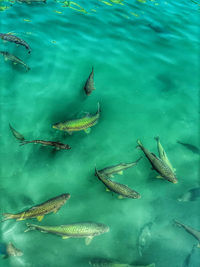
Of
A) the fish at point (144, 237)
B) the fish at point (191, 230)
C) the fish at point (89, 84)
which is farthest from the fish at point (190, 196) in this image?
the fish at point (89, 84)

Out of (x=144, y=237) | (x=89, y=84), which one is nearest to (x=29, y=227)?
(x=144, y=237)

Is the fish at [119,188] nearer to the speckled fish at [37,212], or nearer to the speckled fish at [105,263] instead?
the speckled fish at [37,212]

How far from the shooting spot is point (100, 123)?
26.0 ft

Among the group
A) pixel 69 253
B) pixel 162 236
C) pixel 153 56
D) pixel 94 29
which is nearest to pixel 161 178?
pixel 162 236

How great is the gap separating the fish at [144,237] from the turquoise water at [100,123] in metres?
0.09

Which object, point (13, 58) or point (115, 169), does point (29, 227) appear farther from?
point (13, 58)

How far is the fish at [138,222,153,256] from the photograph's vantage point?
543cm

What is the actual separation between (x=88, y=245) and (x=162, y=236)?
1.80 m

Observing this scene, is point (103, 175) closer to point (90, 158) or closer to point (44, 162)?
point (90, 158)

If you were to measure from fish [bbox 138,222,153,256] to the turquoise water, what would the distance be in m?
0.09

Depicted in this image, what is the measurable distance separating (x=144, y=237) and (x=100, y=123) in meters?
3.77

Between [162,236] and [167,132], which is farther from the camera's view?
[167,132]

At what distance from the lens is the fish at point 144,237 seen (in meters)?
5.43

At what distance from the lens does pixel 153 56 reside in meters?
11.3
